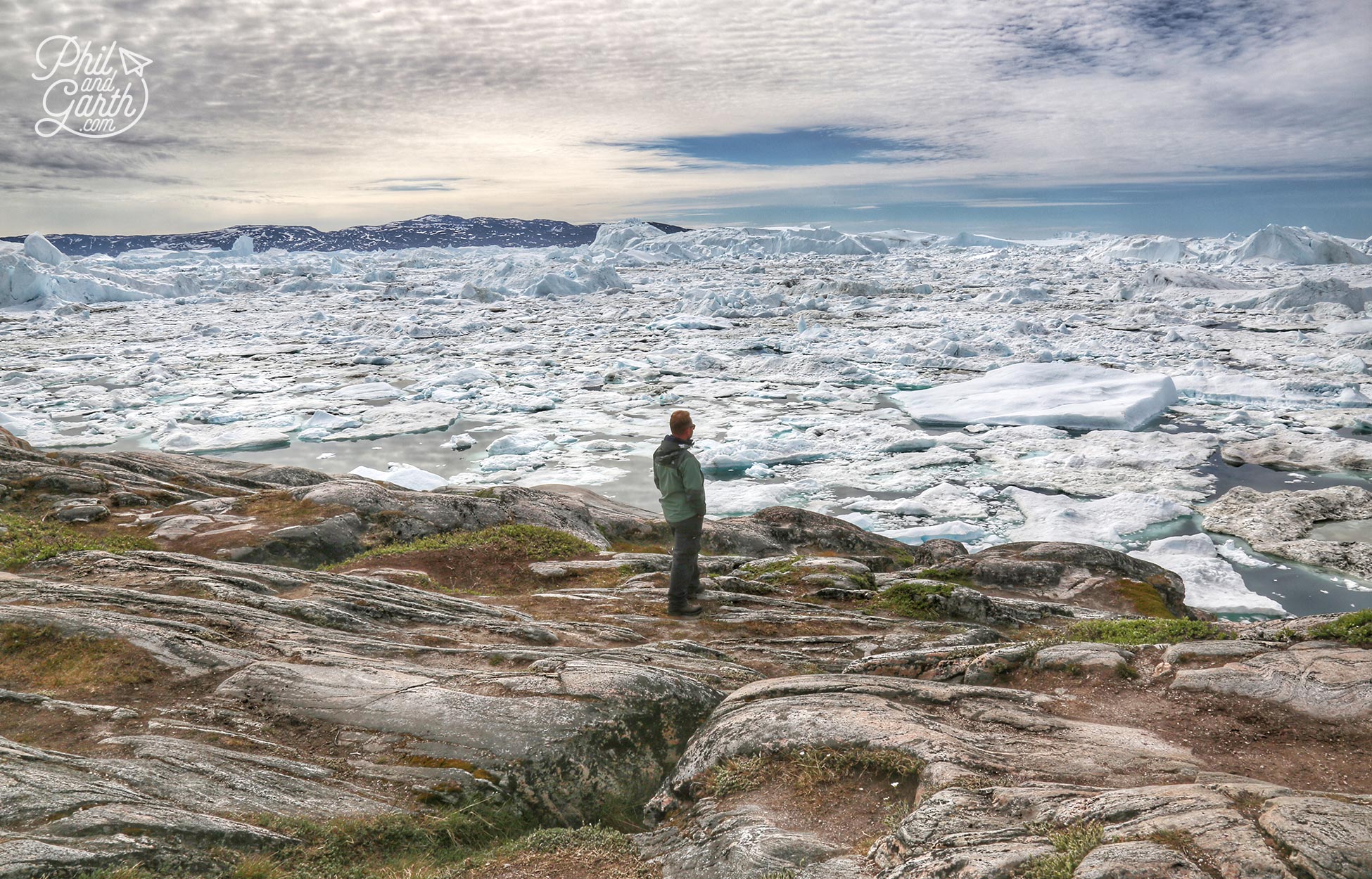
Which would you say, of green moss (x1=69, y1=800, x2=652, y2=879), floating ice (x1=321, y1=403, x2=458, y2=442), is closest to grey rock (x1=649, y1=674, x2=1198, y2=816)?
green moss (x1=69, y1=800, x2=652, y2=879)

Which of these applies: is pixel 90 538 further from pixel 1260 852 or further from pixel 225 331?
pixel 225 331

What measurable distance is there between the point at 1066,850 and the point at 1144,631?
21.3 feet

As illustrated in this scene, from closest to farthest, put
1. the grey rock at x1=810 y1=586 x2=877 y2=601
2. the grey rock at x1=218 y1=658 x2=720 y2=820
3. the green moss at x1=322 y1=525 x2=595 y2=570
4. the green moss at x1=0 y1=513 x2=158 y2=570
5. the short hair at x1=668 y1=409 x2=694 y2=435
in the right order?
the grey rock at x1=218 y1=658 x2=720 y2=820, the short hair at x1=668 y1=409 x2=694 y2=435, the green moss at x1=0 y1=513 x2=158 y2=570, the grey rock at x1=810 y1=586 x2=877 y2=601, the green moss at x1=322 y1=525 x2=595 y2=570

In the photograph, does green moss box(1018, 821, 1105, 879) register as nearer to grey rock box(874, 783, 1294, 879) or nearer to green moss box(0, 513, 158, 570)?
grey rock box(874, 783, 1294, 879)

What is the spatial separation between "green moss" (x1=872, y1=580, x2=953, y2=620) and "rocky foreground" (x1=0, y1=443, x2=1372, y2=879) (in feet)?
0.52

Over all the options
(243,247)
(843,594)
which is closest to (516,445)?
(843,594)

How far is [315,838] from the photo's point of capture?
18.3ft

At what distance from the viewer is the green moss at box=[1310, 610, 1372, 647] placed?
8.20 metres

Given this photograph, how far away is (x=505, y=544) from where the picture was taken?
15008 mm

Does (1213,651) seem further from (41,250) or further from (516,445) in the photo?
(41,250)

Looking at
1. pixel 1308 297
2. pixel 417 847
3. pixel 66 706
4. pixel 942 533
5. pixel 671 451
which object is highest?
pixel 1308 297

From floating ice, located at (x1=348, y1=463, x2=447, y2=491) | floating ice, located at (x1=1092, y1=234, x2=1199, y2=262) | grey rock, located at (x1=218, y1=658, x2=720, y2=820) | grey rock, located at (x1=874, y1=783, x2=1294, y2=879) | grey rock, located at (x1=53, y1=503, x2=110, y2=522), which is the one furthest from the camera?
floating ice, located at (x1=1092, y1=234, x2=1199, y2=262)

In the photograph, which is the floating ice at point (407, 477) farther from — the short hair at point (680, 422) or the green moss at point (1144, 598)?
the green moss at point (1144, 598)

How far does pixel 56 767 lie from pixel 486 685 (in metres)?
3.43
